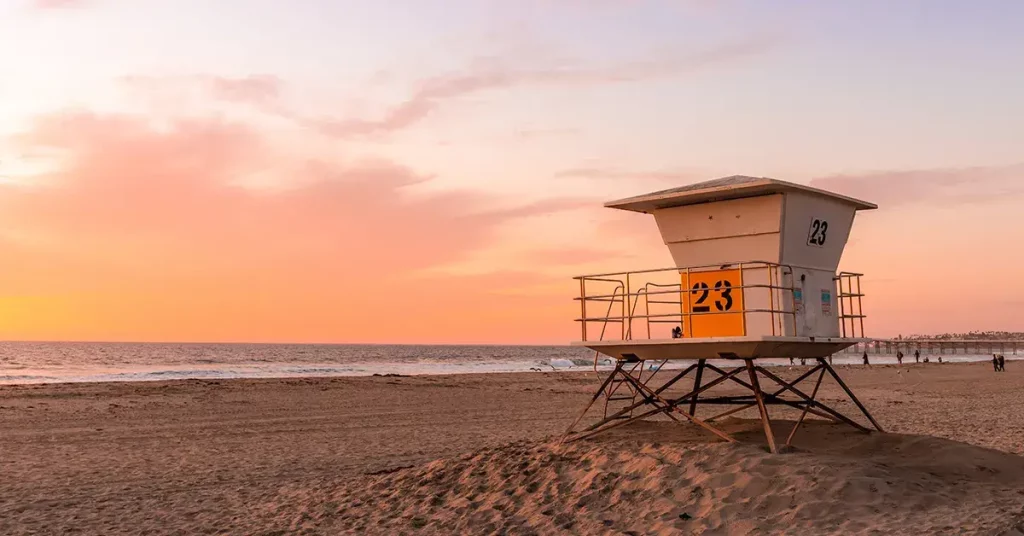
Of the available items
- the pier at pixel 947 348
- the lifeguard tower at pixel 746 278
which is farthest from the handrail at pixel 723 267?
the pier at pixel 947 348

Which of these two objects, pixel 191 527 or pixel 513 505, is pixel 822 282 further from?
pixel 191 527

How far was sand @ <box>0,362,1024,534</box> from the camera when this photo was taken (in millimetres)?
Answer: 9070

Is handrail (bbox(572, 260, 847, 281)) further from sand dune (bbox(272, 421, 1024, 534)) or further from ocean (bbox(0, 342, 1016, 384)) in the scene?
ocean (bbox(0, 342, 1016, 384))

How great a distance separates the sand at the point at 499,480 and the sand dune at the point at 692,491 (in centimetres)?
3

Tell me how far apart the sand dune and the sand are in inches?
1.2

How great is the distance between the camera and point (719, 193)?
12078 millimetres

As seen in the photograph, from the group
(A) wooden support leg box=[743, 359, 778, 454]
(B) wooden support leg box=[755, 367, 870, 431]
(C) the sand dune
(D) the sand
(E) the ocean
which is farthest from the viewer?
(E) the ocean

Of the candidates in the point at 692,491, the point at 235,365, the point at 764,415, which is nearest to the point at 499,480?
the point at 692,491

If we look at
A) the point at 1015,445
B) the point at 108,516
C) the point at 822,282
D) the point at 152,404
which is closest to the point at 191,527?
the point at 108,516

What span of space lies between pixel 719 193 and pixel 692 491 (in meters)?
4.63

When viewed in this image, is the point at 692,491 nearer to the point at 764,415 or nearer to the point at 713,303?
the point at 764,415

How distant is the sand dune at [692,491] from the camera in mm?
8758

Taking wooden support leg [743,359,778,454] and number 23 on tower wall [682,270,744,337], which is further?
number 23 on tower wall [682,270,744,337]

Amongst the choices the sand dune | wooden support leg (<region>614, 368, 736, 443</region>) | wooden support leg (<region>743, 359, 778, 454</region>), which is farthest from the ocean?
wooden support leg (<region>743, 359, 778, 454</region>)
